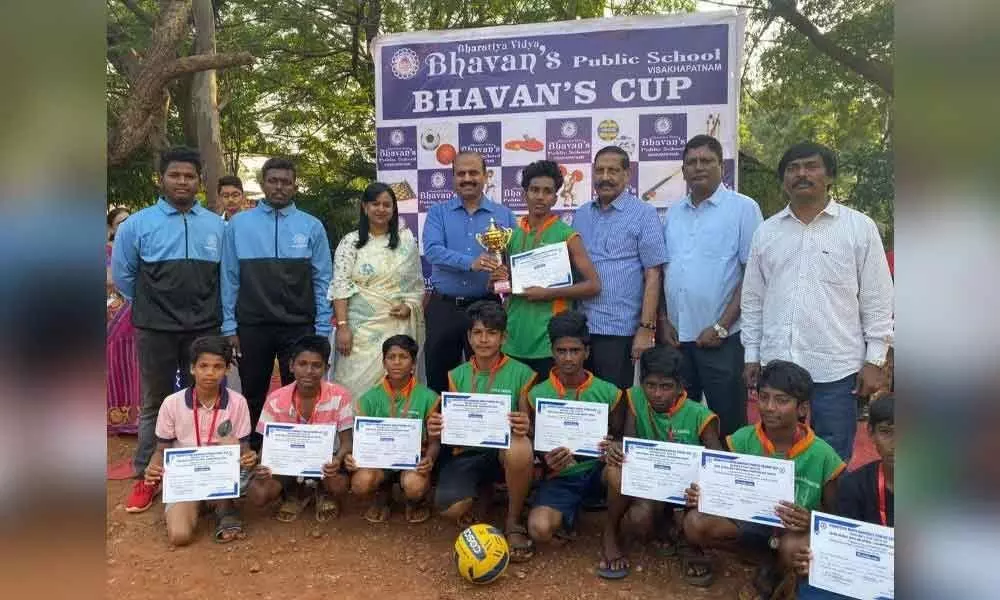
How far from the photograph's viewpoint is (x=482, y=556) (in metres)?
3.45

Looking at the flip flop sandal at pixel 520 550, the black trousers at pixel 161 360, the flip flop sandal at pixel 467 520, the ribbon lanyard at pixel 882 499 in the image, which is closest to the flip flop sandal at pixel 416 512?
the flip flop sandal at pixel 467 520

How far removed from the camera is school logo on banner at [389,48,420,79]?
608cm

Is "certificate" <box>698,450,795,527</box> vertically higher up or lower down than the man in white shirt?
lower down

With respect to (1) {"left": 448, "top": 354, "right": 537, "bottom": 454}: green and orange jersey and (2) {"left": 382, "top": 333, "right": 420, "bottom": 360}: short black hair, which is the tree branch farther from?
(2) {"left": 382, "top": 333, "right": 420, "bottom": 360}: short black hair

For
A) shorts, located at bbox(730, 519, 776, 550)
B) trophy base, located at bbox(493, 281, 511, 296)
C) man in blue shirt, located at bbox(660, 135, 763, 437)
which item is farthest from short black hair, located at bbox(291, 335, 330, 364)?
shorts, located at bbox(730, 519, 776, 550)

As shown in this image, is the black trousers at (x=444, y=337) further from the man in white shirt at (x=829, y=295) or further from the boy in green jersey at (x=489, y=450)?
the man in white shirt at (x=829, y=295)

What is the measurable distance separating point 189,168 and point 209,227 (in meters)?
0.37

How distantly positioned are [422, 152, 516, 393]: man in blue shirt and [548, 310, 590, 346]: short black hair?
27.2 inches

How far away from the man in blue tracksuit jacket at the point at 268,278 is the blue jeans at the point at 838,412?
3.03 m

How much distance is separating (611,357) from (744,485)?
118 cm

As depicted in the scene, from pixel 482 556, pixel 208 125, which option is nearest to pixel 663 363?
pixel 482 556

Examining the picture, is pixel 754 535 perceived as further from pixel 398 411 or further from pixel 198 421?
pixel 198 421

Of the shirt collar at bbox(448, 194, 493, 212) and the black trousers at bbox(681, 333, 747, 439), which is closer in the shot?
the black trousers at bbox(681, 333, 747, 439)
